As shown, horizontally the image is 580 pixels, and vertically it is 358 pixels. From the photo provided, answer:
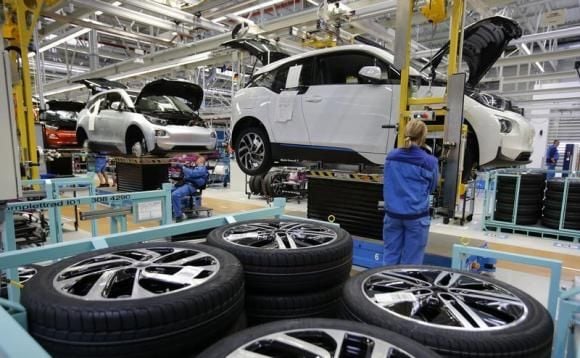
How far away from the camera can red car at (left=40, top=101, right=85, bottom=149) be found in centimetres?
1177

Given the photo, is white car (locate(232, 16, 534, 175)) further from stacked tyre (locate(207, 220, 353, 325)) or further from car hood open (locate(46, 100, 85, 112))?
car hood open (locate(46, 100, 85, 112))

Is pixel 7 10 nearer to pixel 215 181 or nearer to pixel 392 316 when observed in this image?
pixel 392 316

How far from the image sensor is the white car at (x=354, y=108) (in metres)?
3.96

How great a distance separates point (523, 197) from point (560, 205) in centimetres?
56

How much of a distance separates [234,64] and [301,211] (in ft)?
12.9

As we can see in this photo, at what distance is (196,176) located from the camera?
23.1ft

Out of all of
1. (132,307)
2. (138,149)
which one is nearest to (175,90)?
(138,149)

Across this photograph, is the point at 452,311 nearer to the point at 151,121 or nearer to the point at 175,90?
the point at 151,121

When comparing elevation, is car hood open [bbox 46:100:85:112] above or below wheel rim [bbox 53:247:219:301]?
above

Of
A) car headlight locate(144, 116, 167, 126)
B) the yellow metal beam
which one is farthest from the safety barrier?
car headlight locate(144, 116, 167, 126)

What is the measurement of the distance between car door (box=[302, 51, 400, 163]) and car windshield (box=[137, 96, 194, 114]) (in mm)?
3887

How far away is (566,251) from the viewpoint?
18.2ft

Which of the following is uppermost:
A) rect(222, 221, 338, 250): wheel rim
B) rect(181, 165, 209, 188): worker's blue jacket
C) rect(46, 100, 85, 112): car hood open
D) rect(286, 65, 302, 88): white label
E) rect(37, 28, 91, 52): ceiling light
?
rect(37, 28, 91, 52): ceiling light

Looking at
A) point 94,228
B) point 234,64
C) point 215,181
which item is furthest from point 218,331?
point 215,181
